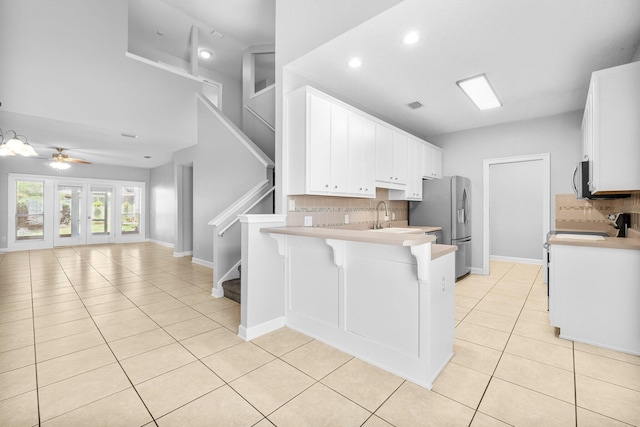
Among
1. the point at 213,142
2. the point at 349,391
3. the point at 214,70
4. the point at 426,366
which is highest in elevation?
the point at 214,70

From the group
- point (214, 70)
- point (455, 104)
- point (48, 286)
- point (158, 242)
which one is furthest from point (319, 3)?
point (158, 242)

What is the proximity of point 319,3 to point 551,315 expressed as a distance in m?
3.61

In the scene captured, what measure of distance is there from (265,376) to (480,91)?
4004 mm

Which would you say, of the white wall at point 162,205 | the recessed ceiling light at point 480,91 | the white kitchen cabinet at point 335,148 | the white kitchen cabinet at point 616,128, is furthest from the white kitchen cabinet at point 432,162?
the white wall at point 162,205

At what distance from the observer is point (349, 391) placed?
6.12ft

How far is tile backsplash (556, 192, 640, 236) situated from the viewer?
3979mm

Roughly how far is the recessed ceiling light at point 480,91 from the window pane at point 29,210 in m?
10.8

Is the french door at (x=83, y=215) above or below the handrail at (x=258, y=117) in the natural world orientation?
below

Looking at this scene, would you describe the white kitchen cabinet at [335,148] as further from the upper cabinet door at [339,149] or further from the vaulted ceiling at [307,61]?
the vaulted ceiling at [307,61]

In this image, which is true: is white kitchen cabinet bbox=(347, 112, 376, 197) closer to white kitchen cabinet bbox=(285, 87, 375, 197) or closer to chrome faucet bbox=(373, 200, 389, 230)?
white kitchen cabinet bbox=(285, 87, 375, 197)

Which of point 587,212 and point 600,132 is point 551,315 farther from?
point 587,212

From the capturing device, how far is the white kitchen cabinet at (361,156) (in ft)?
11.0

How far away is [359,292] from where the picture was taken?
7.52ft

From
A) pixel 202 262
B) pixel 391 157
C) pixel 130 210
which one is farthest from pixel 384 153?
pixel 130 210
